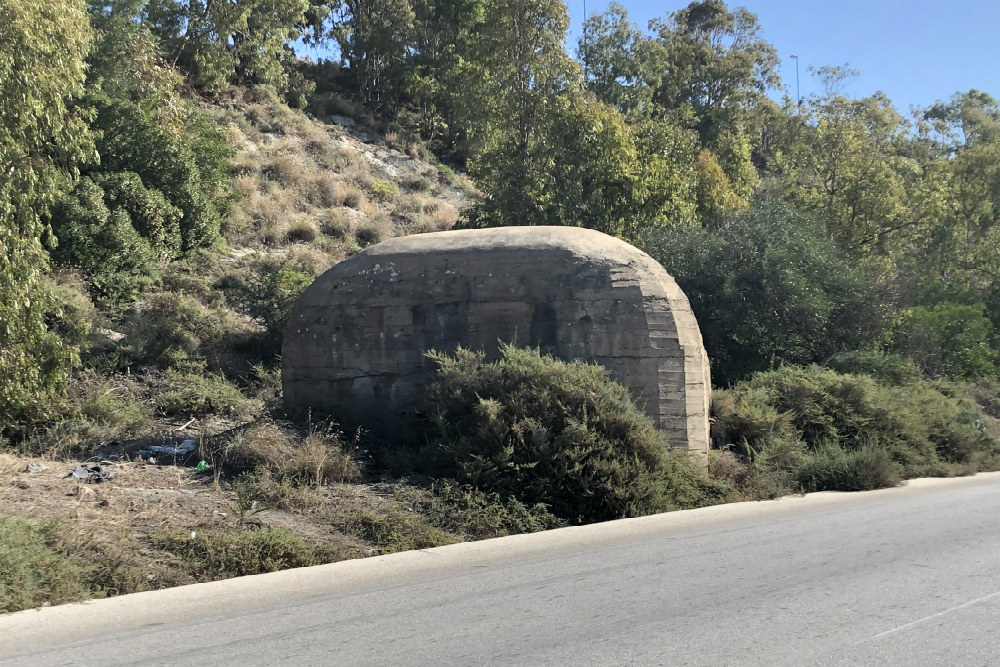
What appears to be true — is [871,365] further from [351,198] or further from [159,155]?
[159,155]

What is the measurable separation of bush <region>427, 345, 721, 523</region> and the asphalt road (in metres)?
1.11

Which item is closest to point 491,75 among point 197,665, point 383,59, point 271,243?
point 271,243

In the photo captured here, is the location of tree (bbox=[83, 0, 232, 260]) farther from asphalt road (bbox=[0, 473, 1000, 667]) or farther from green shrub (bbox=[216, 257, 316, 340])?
asphalt road (bbox=[0, 473, 1000, 667])

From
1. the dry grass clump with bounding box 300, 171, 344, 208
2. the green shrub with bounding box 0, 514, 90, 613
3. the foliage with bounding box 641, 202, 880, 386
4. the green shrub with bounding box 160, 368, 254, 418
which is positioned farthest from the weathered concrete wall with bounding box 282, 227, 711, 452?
the dry grass clump with bounding box 300, 171, 344, 208

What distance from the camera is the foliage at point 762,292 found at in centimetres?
1838

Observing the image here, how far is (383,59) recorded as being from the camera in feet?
125

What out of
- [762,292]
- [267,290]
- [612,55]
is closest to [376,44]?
[612,55]

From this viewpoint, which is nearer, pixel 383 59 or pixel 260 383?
pixel 260 383

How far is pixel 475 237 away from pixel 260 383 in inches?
231

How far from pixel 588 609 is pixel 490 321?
6.66 meters

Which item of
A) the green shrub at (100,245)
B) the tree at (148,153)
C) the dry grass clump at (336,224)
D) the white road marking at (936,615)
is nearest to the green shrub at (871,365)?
the white road marking at (936,615)

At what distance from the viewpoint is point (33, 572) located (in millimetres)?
6492

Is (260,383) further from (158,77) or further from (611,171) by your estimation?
(611,171)

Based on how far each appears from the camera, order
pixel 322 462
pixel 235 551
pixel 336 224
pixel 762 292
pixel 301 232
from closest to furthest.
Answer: pixel 235 551
pixel 322 462
pixel 762 292
pixel 301 232
pixel 336 224
